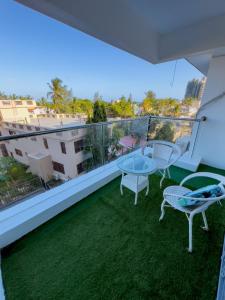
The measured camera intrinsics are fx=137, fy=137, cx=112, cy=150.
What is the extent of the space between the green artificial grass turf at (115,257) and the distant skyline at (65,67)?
394 inches

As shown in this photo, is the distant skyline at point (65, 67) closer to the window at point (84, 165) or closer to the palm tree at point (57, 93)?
the palm tree at point (57, 93)

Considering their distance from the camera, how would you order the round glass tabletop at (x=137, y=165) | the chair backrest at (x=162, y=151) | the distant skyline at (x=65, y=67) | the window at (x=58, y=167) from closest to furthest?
the round glass tabletop at (x=137, y=165), the window at (x=58, y=167), the chair backrest at (x=162, y=151), the distant skyline at (x=65, y=67)

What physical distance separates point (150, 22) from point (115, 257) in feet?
11.1

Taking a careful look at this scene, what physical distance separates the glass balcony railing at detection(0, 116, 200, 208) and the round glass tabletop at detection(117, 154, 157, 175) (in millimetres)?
729

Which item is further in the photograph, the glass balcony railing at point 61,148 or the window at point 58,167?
the window at point 58,167

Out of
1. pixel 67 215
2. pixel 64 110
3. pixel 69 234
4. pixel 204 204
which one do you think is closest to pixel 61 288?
pixel 69 234

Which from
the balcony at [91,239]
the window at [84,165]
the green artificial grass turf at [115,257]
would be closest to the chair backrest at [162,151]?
the balcony at [91,239]

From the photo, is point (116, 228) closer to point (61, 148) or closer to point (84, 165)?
point (84, 165)

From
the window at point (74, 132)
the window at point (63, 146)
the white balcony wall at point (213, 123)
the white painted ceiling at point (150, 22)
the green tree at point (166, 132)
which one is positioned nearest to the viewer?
the white painted ceiling at point (150, 22)

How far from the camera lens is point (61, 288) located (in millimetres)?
1243

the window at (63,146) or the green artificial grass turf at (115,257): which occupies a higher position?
the window at (63,146)

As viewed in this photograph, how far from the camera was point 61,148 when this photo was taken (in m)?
2.44

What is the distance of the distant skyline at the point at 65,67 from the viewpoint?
1162cm

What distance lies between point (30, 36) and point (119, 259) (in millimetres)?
17852
